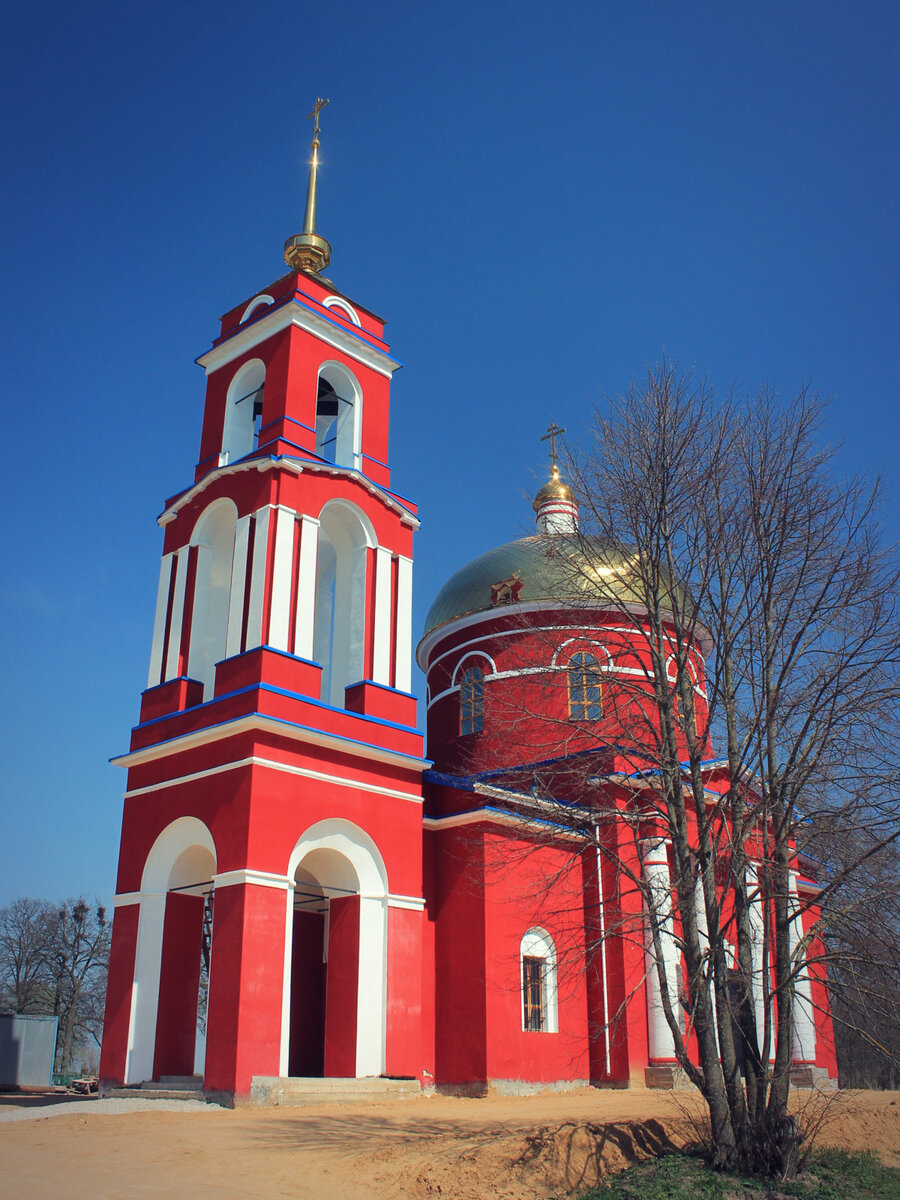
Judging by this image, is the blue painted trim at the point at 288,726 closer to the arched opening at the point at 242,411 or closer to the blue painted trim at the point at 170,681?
the blue painted trim at the point at 170,681

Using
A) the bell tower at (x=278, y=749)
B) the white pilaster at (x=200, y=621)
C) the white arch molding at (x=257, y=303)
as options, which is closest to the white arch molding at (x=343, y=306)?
the bell tower at (x=278, y=749)

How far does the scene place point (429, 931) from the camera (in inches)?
618

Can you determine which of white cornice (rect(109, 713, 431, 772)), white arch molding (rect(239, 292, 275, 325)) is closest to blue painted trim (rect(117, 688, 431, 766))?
white cornice (rect(109, 713, 431, 772))

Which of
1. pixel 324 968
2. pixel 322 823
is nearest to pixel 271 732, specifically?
pixel 322 823

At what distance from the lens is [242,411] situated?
1794 centimetres

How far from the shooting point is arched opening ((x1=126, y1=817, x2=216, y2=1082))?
1397 centimetres

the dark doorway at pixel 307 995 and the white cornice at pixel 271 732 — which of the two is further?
the dark doorway at pixel 307 995

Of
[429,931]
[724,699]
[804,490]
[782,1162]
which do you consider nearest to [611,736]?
[724,699]

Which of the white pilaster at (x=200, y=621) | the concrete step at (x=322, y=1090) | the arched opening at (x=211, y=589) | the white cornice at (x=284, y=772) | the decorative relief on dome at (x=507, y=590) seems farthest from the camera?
the decorative relief on dome at (x=507, y=590)

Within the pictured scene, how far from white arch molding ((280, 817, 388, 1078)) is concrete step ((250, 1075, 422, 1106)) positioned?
37cm

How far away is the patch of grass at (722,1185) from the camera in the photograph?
7789mm

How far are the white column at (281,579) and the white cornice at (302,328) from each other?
3.74 meters

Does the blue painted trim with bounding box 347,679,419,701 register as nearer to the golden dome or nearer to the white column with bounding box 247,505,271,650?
the white column with bounding box 247,505,271,650

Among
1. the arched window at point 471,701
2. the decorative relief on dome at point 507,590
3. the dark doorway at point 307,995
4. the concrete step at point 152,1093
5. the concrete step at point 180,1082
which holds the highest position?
the decorative relief on dome at point 507,590
